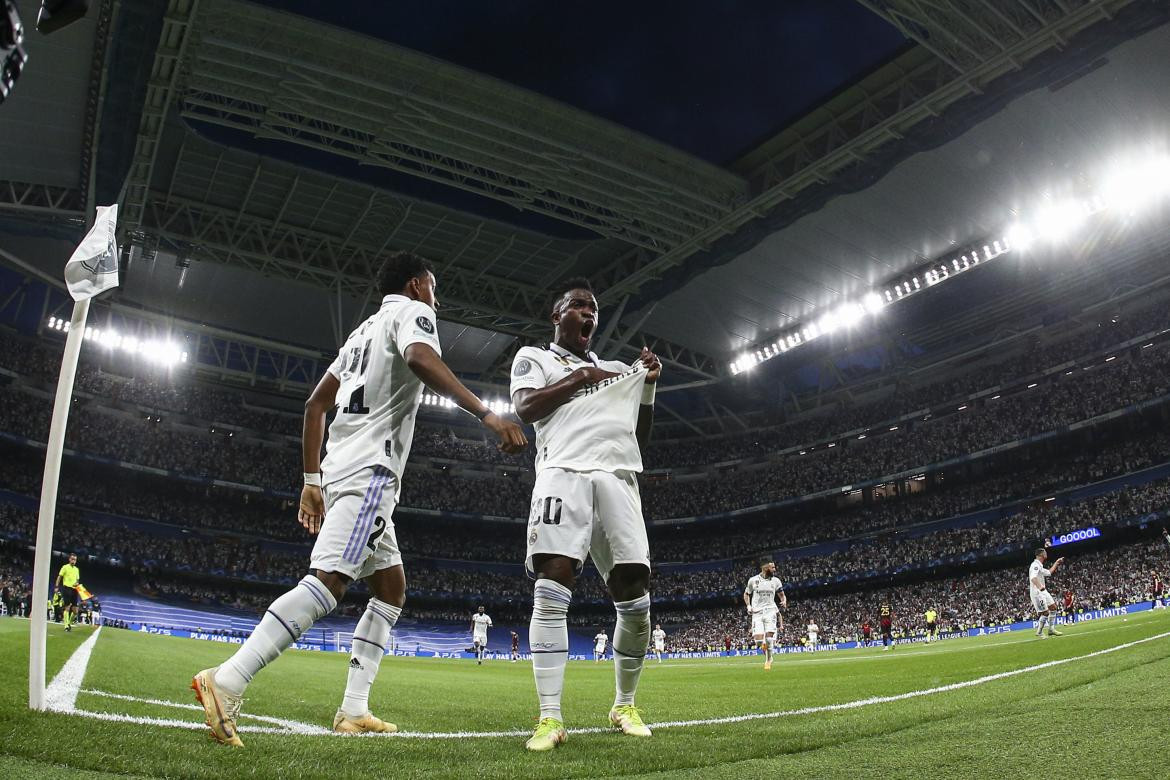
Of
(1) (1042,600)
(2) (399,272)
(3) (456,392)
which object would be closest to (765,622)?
(1) (1042,600)

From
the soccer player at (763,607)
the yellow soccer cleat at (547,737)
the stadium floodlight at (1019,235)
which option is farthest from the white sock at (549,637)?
the stadium floodlight at (1019,235)

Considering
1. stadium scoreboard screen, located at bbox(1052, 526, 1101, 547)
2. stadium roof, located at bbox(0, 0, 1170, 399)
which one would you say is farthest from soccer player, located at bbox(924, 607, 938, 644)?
stadium roof, located at bbox(0, 0, 1170, 399)

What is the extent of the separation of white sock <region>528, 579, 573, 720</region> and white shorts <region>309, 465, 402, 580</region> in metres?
0.86

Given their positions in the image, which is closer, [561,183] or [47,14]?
[47,14]

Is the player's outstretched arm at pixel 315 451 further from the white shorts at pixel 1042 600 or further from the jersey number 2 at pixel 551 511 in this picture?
the white shorts at pixel 1042 600

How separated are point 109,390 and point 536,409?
4271 cm

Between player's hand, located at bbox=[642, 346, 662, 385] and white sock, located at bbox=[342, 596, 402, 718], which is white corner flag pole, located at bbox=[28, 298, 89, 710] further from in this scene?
player's hand, located at bbox=[642, 346, 662, 385]

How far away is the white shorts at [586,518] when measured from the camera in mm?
3918

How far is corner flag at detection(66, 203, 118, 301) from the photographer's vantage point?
349 cm

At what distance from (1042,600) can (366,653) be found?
64.1ft

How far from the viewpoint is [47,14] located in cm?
235

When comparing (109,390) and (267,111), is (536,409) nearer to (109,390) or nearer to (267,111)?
(267,111)

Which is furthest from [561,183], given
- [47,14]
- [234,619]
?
[234,619]

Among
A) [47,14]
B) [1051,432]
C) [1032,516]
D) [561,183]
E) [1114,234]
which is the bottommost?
[47,14]
